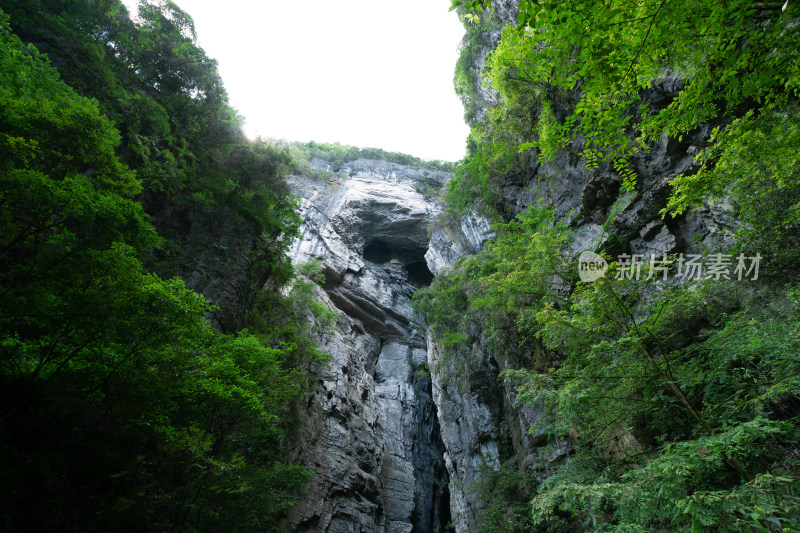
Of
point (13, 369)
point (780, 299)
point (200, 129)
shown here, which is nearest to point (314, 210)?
point (200, 129)

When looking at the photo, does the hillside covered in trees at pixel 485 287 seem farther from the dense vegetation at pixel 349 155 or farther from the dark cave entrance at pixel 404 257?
the dense vegetation at pixel 349 155

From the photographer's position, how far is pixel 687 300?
15.3 ft

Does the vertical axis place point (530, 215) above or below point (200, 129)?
below

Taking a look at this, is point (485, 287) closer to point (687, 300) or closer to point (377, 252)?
point (687, 300)

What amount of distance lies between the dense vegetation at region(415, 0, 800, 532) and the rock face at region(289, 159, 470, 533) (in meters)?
11.2

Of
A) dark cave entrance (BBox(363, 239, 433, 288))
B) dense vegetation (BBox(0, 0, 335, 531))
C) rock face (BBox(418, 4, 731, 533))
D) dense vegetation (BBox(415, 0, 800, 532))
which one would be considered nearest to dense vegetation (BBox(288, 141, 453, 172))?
dark cave entrance (BBox(363, 239, 433, 288))

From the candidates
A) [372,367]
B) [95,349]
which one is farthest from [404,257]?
[95,349]

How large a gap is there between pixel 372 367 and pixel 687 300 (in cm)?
2115

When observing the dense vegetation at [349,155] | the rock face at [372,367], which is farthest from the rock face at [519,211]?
the dense vegetation at [349,155]

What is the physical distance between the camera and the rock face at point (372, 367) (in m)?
15.0

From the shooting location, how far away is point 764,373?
12.2 feet

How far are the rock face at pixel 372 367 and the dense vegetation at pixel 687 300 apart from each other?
11.2 metres

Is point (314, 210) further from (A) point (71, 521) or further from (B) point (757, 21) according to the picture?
(B) point (757, 21)

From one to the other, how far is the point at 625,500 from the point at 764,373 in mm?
1967
